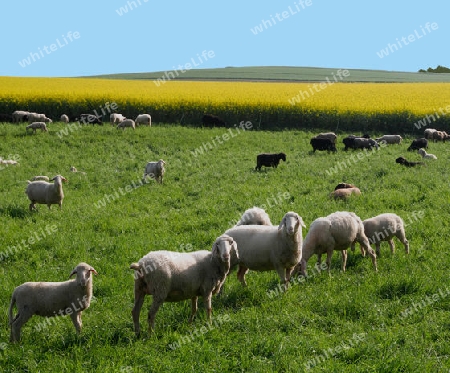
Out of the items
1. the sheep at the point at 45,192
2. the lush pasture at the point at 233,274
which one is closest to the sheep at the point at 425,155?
the lush pasture at the point at 233,274

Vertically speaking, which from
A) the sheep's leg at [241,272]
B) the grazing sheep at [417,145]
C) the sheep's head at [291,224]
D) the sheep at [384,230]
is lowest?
the grazing sheep at [417,145]

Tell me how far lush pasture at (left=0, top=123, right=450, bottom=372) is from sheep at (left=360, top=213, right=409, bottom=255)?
253 mm

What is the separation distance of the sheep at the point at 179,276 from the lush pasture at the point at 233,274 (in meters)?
0.38

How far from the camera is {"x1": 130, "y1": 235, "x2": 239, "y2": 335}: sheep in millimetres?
7172

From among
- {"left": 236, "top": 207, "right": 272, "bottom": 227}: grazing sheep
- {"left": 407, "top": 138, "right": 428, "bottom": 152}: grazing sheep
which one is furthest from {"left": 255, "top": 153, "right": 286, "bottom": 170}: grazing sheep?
{"left": 236, "top": 207, "right": 272, "bottom": 227}: grazing sheep

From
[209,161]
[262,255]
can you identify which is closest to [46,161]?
[209,161]

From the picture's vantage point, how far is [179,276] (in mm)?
7340

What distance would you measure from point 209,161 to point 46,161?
6.93 m

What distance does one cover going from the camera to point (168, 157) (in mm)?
24047

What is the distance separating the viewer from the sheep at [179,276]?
7.17 meters

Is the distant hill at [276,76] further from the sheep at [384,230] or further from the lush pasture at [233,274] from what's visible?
the sheep at [384,230]

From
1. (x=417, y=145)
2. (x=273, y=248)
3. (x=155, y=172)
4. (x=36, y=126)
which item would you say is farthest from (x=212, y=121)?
(x=273, y=248)

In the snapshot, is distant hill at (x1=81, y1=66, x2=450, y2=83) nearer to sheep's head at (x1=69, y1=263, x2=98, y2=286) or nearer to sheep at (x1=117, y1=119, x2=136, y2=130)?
sheep at (x1=117, y1=119, x2=136, y2=130)

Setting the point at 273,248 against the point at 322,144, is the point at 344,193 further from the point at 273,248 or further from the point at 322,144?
the point at 322,144
